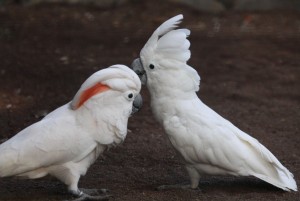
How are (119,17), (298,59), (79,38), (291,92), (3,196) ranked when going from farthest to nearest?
1. (119,17)
2. (79,38)
3. (298,59)
4. (291,92)
5. (3,196)

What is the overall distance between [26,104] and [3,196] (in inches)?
99.4

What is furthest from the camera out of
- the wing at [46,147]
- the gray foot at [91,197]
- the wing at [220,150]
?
the wing at [220,150]

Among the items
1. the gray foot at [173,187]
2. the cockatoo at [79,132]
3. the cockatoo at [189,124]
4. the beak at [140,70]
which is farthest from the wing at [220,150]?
the cockatoo at [79,132]

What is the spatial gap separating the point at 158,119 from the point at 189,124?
0.84 feet

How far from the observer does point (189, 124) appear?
165 inches

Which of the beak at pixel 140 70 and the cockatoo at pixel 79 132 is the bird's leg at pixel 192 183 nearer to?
the cockatoo at pixel 79 132

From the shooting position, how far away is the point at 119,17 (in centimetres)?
1056

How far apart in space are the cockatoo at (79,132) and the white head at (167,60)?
0.25 meters

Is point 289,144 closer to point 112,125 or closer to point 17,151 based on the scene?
point 112,125

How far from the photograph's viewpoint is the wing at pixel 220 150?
4168 millimetres

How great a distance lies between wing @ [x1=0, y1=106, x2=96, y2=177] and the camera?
12.7 feet

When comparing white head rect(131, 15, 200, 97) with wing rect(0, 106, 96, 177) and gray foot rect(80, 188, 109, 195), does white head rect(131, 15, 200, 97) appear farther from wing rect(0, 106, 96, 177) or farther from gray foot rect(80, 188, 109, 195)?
gray foot rect(80, 188, 109, 195)

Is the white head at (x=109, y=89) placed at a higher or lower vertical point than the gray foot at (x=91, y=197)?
higher

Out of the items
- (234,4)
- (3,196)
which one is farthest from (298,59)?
(3,196)
